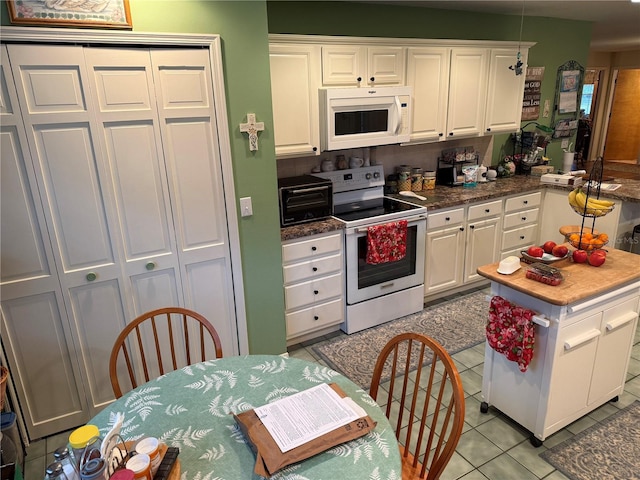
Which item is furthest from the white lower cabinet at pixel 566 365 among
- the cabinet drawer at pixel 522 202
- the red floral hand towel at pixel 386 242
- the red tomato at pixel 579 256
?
the cabinet drawer at pixel 522 202

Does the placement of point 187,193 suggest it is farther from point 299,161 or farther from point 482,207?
point 482,207

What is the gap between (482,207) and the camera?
12.5 feet

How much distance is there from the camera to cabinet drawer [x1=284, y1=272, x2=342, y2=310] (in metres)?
3.05

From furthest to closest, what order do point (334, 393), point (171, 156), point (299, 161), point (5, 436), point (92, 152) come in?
point (299, 161) < point (171, 156) < point (92, 152) < point (5, 436) < point (334, 393)

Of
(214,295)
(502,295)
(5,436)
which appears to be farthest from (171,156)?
(502,295)

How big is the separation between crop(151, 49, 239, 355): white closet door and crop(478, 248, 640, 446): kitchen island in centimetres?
151

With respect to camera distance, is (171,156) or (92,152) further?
(171,156)

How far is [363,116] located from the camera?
3.27 meters

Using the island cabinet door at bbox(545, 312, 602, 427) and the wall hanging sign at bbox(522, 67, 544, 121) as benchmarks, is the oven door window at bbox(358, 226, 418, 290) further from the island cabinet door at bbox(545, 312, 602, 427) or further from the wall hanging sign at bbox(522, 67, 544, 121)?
the wall hanging sign at bbox(522, 67, 544, 121)

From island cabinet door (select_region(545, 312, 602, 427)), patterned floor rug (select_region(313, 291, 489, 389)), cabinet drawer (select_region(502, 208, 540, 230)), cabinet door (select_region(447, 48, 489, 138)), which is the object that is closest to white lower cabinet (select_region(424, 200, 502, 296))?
cabinet drawer (select_region(502, 208, 540, 230))

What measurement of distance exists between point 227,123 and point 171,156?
1.17ft

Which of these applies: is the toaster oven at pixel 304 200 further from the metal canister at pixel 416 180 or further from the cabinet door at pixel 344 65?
the metal canister at pixel 416 180

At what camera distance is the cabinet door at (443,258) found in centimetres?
362

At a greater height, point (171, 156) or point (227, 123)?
point (227, 123)
